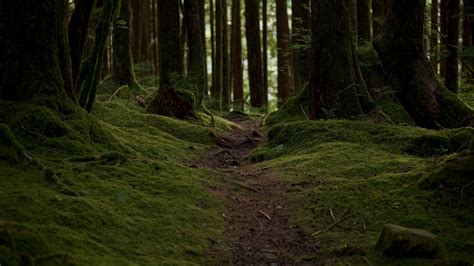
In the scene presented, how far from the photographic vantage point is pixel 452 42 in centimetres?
1194

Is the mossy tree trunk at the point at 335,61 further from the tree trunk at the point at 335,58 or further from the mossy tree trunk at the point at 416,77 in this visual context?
the mossy tree trunk at the point at 416,77

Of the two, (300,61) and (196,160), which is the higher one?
(300,61)

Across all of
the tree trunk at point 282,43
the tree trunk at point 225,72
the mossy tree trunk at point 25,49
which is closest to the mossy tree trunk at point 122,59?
the tree trunk at point 225,72

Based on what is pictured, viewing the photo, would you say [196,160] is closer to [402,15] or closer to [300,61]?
[402,15]

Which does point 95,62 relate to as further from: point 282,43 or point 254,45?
point 282,43

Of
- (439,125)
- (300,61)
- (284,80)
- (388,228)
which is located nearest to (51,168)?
(388,228)

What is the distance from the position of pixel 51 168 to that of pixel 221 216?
199cm

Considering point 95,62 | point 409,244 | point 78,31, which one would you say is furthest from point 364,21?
point 409,244

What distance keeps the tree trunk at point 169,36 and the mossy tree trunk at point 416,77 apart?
568cm

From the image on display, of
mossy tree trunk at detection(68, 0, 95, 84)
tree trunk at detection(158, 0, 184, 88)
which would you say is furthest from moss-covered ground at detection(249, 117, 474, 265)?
tree trunk at detection(158, 0, 184, 88)

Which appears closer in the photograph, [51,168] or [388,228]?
[388,228]

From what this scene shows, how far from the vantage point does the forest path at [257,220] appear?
5273 millimetres

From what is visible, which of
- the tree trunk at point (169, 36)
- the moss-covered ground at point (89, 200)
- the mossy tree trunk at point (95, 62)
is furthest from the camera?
the tree trunk at point (169, 36)

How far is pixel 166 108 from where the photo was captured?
13844 millimetres
